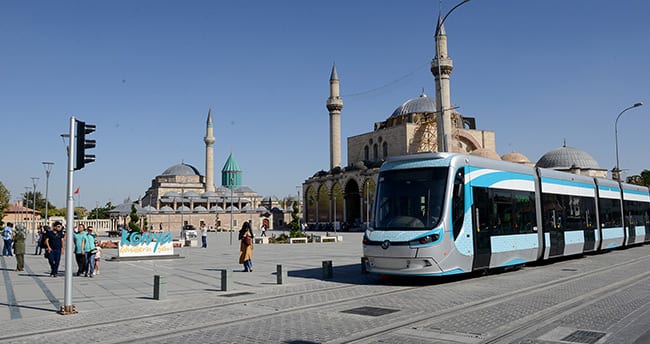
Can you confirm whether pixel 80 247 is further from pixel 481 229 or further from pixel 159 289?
pixel 481 229

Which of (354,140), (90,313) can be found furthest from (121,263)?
(354,140)

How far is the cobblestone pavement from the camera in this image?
6957mm

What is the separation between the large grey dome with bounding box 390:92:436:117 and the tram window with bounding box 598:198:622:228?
51.9m

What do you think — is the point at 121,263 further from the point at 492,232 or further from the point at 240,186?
the point at 240,186

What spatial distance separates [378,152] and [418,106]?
8.44 meters

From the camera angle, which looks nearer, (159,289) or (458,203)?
(159,289)

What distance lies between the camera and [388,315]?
8.34 m

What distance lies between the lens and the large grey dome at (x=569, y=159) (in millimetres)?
76688

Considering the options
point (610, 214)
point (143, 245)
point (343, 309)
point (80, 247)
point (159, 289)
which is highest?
point (610, 214)

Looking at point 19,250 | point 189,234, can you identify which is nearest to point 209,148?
point 189,234

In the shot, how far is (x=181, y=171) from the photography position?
10569 cm

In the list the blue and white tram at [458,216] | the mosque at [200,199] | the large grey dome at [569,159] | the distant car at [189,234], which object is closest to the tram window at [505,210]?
the blue and white tram at [458,216]

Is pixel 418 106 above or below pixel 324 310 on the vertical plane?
above

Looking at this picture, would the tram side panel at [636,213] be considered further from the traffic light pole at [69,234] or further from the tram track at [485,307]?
the traffic light pole at [69,234]
